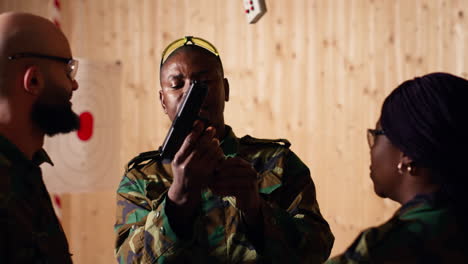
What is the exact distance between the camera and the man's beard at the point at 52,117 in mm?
1098

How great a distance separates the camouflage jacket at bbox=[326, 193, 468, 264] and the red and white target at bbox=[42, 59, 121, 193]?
82.0 inches

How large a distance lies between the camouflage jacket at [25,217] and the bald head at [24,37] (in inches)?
6.2

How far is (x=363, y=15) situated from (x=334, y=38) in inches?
7.2

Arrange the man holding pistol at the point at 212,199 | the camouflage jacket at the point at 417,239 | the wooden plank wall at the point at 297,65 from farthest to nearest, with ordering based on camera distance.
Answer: the wooden plank wall at the point at 297,65 < the man holding pistol at the point at 212,199 < the camouflage jacket at the point at 417,239

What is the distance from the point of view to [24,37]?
108 centimetres

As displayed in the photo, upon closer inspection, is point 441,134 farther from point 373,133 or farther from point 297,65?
point 297,65

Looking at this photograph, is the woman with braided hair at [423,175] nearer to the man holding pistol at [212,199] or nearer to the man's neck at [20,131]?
the man holding pistol at [212,199]

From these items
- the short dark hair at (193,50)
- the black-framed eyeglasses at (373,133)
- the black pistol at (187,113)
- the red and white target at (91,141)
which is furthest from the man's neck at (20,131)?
the red and white target at (91,141)

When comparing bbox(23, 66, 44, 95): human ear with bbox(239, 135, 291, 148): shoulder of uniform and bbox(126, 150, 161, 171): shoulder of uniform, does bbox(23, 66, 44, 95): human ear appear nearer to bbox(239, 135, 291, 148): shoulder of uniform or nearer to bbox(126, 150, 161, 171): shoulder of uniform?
bbox(126, 150, 161, 171): shoulder of uniform

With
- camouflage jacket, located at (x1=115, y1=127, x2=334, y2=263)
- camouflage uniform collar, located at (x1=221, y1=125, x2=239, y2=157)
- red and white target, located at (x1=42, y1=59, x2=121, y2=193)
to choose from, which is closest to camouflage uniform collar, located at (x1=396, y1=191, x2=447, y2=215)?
camouflage jacket, located at (x1=115, y1=127, x2=334, y2=263)

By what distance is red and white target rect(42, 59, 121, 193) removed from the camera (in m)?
2.77

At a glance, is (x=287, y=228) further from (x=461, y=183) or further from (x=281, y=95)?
(x=281, y=95)

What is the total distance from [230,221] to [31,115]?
0.51 meters

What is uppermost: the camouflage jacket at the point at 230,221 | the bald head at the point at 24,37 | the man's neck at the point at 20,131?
the bald head at the point at 24,37
